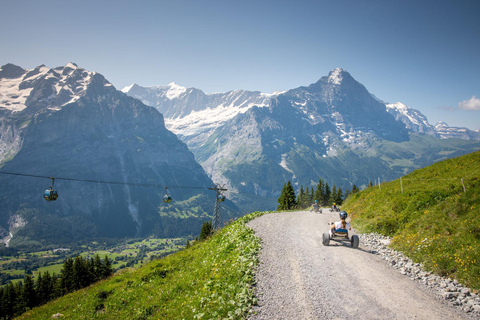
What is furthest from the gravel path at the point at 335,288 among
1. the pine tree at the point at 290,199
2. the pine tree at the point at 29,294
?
the pine tree at the point at 290,199

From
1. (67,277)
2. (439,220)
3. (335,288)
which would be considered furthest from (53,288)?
(439,220)

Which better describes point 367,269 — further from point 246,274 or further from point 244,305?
point 244,305

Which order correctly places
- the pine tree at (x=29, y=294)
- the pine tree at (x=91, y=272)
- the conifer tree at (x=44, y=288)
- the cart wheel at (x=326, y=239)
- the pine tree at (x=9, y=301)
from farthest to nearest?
the conifer tree at (x=44, y=288) → the pine tree at (x=91, y=272) → the pine tree at (x=29, y=294) → the pine tree at (x=9, y=301) → the cart wheel at (x=326, y=239)

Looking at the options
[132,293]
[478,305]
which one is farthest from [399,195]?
[132,293]

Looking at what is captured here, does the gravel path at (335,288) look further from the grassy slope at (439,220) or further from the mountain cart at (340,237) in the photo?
the grassy slope at (439,220)

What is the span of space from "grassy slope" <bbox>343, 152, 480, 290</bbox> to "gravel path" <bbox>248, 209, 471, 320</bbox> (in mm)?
2274

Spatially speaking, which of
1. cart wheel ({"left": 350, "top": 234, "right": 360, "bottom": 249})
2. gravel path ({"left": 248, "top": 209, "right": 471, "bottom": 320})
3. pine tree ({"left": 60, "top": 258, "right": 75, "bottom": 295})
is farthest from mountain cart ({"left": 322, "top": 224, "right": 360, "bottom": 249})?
pine tree ({"left": 60, "top": 258, "right": 75, "bottom": 295})

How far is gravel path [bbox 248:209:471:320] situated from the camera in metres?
9.59

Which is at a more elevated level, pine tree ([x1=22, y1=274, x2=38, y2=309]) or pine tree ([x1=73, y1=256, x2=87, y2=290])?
pine tree ([x1=73, y1=256, x2=87, y2=290])

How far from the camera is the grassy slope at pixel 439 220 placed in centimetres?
1305

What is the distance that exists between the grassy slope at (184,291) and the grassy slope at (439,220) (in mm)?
10355

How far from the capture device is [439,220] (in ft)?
56.1

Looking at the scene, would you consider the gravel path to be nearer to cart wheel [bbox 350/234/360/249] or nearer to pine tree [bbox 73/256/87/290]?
Result: cart wheel [bbox 350/234/360/249]

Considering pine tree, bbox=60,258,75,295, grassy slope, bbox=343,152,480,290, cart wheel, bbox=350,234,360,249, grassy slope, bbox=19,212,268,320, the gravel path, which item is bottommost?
pine tree, bbox=60,258,75,295
